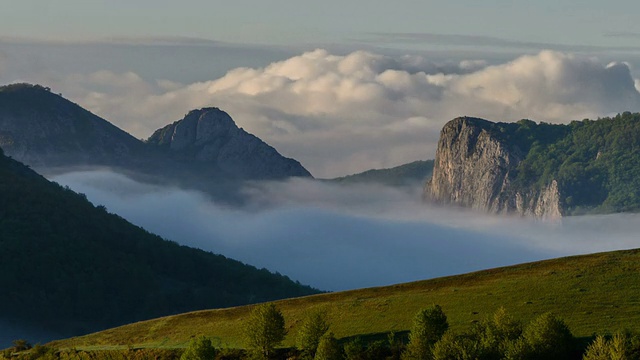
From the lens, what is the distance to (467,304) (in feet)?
500

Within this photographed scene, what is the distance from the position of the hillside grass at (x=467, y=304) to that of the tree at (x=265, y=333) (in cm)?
421

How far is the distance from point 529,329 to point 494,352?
5.74 m

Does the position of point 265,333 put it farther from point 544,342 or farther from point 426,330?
point 544,342

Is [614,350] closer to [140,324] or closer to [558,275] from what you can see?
[558,275]

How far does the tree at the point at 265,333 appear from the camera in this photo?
134 metres

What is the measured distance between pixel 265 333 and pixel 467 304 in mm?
30583

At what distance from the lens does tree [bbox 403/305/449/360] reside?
12281 cm

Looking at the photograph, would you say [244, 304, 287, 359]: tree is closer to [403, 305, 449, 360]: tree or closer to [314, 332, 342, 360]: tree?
[314, 332, 342, 360]: tree

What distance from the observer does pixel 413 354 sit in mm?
121438

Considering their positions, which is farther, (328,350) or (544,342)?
(328,350)

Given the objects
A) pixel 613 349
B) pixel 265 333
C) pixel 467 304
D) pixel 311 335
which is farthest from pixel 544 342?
pixel 467 304

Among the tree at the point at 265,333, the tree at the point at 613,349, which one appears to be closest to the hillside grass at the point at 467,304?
the tree at the point at 265,333

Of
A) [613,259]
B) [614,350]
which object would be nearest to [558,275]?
[613,259]

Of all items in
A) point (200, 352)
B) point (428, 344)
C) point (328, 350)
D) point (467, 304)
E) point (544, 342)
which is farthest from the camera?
point (467, 304)
